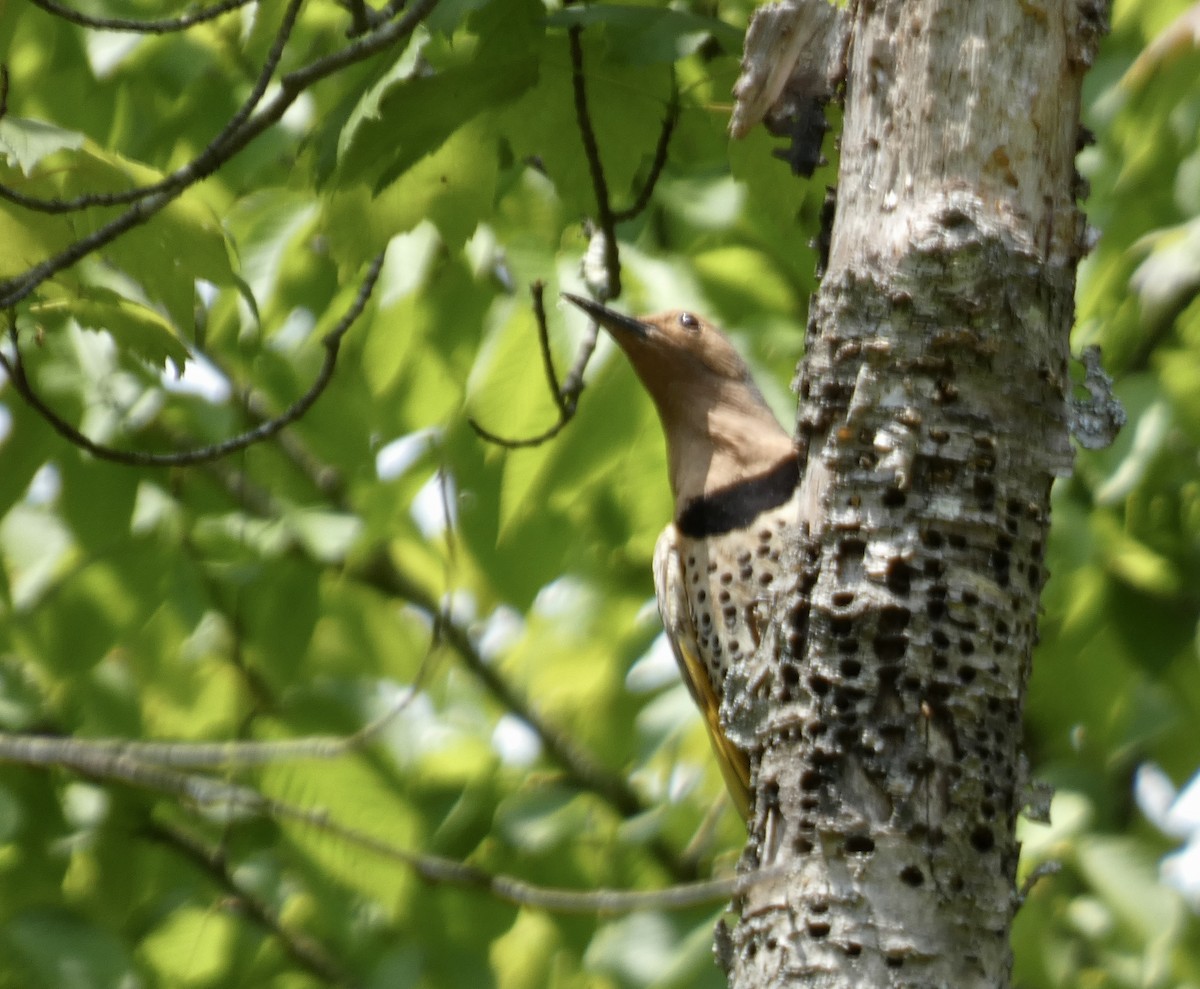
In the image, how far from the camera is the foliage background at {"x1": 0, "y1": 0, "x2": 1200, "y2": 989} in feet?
11.5

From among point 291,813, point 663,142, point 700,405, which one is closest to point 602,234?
point 663,142

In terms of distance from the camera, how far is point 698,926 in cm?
367

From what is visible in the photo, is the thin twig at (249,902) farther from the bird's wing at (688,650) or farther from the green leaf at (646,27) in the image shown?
A: the green leaf at (646,27)

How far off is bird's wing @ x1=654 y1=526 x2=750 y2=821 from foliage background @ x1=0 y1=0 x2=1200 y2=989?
17cm

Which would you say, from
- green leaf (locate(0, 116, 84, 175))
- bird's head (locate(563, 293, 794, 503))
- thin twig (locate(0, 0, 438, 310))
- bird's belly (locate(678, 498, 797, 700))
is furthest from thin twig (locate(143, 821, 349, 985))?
A: green leaf (locate(0, 116, 84, 175))

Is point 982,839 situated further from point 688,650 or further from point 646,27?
point 688,650

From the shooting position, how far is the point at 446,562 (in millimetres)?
4402

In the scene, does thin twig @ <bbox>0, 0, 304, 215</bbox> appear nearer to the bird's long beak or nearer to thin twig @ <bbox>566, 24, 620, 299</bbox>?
thin twig @ <bbox>566, 24, 620, 299</bbox>

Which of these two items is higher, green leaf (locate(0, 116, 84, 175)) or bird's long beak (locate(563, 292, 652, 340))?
bird's long beak (locate(563, 292, 652, 340))

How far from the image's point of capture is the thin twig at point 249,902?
4.07 m

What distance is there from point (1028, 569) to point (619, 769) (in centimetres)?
259

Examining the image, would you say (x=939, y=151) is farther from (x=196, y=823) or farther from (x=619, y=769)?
(x=196, y=823)

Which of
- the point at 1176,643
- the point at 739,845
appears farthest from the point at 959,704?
the point at 739,845

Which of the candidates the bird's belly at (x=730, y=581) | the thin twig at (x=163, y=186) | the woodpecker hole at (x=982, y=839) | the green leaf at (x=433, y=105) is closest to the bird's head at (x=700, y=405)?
the bird's belly at (x=730, y=581)
